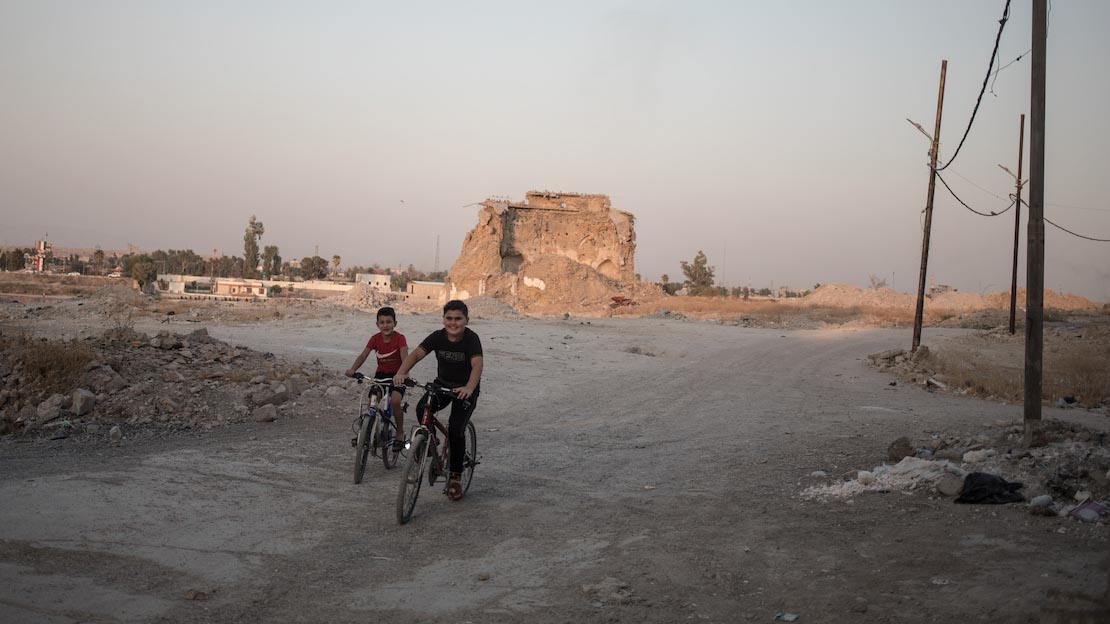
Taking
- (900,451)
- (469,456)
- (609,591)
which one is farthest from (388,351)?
(900,451)

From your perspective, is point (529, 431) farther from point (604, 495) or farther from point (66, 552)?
point (66, 552)

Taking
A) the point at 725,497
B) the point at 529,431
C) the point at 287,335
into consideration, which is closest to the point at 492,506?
the point at 725,497

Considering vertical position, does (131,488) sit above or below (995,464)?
below

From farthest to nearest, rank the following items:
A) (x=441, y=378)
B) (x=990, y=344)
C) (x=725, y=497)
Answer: (x=990, y=344), (x=725, y=497), (x=441, y=378)

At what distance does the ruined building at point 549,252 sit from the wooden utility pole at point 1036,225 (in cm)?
3886

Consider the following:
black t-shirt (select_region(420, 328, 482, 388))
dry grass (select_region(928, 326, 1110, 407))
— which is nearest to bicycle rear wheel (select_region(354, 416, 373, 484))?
black t-shirt (select_region(420, 328, 482, 388))

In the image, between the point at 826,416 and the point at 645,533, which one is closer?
the point at 645,533

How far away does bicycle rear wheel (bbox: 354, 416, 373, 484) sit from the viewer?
819 centimetres

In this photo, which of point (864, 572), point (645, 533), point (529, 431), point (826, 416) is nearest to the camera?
point (864, 572)

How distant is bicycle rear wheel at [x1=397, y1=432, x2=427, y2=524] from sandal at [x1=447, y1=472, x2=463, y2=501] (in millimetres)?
522

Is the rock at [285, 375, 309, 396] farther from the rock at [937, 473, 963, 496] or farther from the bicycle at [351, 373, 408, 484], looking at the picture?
the rock at [937, 473, 963, 496]

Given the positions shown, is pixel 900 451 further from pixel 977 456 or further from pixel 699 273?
pixel 699 273

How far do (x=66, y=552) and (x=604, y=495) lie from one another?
4.63 m

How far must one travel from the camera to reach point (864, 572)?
5379 mm
